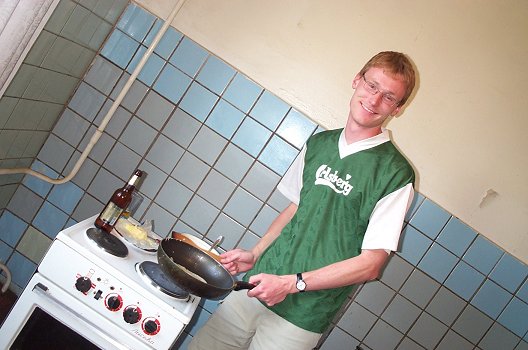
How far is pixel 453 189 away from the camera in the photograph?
2.39 meters

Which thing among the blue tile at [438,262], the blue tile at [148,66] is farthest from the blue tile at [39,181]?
the blue tile at [438,262]

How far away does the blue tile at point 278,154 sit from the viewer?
241cm

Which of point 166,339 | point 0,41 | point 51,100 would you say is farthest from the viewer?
point 51,100

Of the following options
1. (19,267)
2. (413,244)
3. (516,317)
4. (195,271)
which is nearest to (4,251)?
(19,267)

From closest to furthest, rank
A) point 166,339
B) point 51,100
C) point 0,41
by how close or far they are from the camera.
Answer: point 166,339
point 0,41
point 51,100

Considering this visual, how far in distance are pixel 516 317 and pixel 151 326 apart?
1946 mm

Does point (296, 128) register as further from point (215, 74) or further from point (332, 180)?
point (332, 180)

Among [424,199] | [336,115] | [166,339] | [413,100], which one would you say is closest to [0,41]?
[166,339]

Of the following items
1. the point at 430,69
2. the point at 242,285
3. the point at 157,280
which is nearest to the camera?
the point at 242,285

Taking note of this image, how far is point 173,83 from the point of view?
2426mm

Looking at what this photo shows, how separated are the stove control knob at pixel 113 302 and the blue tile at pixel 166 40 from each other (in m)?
1.31

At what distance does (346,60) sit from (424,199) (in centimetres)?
83

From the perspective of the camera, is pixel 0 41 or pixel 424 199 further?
pixel 424 199

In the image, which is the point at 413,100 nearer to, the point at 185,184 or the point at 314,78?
the point at 314,78
